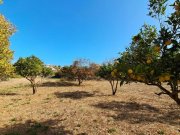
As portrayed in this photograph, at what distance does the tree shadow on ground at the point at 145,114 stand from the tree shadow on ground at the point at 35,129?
4.43 meters

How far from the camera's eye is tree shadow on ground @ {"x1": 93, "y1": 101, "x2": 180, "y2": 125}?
1542 centimetres

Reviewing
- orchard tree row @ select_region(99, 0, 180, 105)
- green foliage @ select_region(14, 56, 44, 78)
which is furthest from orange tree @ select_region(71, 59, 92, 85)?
orchard tree row @ select_region(99, 0, 180, 105)

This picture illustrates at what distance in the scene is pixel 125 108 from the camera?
19.7 meters

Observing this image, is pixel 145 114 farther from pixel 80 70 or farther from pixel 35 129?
pixel 80 70

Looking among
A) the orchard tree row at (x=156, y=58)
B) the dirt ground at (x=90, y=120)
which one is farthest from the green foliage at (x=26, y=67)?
the orchard tree row at (x=156, y=58)

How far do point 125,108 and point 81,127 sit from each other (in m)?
6.86

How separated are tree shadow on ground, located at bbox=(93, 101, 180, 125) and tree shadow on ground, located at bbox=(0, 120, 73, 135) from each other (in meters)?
4.43

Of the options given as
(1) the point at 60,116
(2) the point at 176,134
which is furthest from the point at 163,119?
(1) the point at 60,116

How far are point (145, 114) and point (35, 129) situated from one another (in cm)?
882

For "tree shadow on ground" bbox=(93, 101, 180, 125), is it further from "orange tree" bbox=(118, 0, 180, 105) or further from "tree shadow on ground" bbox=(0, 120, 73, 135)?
"orange tree" bbox=(118, 0, 180, 105)

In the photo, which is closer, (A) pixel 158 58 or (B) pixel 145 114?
(A) pixel 158 58

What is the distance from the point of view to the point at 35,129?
13.9 meters

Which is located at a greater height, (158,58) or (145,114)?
(158,58)

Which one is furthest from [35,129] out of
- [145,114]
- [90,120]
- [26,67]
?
[26,67]
